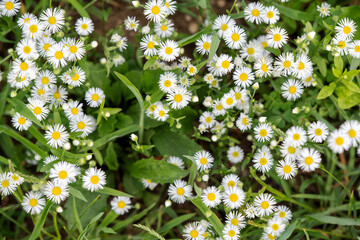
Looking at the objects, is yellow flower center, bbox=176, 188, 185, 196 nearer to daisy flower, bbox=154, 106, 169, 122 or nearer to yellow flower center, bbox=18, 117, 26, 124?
daisy flower, bbox=154, 106, 169, 122

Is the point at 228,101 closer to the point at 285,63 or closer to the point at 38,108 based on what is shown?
the point at 285,63

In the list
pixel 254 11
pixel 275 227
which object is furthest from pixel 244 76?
pixel 275 227

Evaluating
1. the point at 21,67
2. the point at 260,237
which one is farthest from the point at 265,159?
the point at 21,67

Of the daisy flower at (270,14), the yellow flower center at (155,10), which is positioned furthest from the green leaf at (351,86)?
the yellow flower center at (155,10)

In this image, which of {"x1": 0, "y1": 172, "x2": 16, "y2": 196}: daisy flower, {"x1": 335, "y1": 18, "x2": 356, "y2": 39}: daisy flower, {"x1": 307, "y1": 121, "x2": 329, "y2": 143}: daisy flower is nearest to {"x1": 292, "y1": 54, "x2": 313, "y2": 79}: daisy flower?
{"x1": 335, "y1": 18, "x2": 356, "y2": 39}: daisy flower

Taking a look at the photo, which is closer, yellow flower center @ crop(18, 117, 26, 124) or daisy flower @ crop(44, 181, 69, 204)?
daisy flower @ crop(44, 181, 69, 204)

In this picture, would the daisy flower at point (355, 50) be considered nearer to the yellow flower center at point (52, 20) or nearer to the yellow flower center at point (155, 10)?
the yellow flower center at point (155, 10)
